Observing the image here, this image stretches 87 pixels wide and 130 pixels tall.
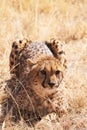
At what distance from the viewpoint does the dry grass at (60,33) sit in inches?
174

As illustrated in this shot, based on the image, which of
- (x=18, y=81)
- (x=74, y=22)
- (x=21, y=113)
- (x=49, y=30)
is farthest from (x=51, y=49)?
(x=74, y=22)

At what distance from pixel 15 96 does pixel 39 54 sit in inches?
17.5

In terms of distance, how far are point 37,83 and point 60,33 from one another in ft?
7.42

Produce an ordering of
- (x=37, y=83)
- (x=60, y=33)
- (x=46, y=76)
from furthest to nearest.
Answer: (x=60, y=33)
(x=37, y=83)
(x=46, y=76)

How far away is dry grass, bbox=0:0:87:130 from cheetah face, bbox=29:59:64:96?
0.97 feet

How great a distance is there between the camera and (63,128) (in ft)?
13.9

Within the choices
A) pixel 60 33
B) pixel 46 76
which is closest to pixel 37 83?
pixel 46 76

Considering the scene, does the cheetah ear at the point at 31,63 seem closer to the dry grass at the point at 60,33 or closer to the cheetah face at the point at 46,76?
the cheetah face at the point at 46,76

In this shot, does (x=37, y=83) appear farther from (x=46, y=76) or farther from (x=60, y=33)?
(x=60, y=33)

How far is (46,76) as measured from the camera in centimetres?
411

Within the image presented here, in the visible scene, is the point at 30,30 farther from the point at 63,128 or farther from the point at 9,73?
the point at 63,128

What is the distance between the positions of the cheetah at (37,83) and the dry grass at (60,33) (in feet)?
0.45

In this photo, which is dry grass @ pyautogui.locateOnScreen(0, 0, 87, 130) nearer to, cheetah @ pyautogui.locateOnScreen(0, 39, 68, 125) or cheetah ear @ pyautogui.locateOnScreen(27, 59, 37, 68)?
cheetah @ pyautogui.locateOnScreen(0, 39, 68, 125)

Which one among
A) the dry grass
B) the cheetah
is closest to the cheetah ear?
the cheetah
